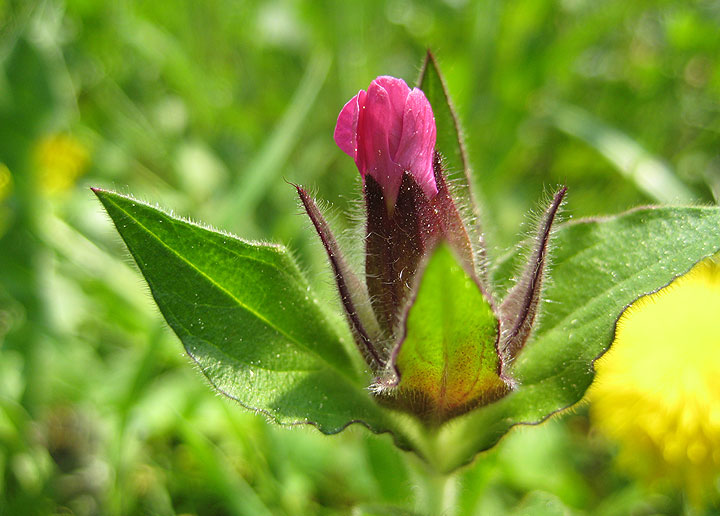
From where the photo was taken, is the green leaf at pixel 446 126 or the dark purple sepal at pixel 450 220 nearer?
the dark purple sepal at pixel 450 220

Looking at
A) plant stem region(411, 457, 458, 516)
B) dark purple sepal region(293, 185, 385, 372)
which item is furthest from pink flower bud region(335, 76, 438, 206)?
plant stem region(411, 457, 458, 516)

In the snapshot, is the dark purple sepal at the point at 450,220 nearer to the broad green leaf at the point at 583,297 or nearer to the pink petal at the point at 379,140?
the pink petal at the point at 379,140

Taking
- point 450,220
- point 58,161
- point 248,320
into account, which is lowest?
point 58,161

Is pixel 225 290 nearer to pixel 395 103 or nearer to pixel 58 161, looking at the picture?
pixel 395 103

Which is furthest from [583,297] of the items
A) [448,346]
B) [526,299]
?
[448,346]

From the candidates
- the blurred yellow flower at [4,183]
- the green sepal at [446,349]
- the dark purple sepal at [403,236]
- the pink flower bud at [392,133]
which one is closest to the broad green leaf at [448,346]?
the green sepal at [446,349]

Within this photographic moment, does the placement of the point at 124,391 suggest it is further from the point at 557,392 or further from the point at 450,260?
the point at 450,260
